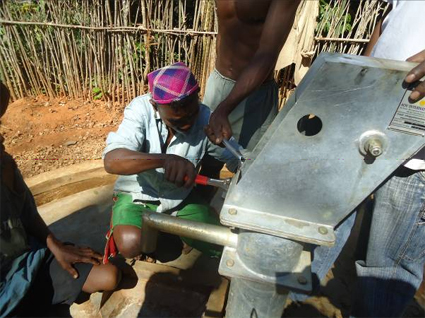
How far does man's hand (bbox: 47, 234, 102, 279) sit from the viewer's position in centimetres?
176

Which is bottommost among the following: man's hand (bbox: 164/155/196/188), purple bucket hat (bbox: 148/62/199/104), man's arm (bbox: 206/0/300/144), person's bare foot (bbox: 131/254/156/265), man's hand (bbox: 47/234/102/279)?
person's bare foot (bbox: 131/254/156/265)

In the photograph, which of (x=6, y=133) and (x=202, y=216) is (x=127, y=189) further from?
(x=6, y=133)

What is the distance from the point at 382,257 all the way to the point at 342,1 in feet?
11.5

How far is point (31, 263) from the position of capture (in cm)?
163

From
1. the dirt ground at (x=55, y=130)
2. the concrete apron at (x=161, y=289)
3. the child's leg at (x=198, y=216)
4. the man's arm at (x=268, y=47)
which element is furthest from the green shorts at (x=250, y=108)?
the dirt ground at (x=55, y=130)

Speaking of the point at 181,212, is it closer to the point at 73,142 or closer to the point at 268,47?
the point at 268,47

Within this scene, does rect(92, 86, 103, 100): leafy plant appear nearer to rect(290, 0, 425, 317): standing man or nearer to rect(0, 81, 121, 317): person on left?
rect(0, 81, 121, 317): person on left

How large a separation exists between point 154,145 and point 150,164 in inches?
17.2

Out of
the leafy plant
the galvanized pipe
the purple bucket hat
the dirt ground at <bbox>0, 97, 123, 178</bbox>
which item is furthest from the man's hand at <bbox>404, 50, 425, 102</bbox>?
the leafy plant

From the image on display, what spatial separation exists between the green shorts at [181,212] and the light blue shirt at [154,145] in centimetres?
6

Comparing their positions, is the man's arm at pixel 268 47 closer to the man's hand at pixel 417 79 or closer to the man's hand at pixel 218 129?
the man's hand at pixel 218 129

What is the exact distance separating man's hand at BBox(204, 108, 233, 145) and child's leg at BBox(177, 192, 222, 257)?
1002 millimetres

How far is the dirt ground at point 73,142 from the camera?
2184 mm

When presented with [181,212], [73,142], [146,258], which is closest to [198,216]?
[181,212]
